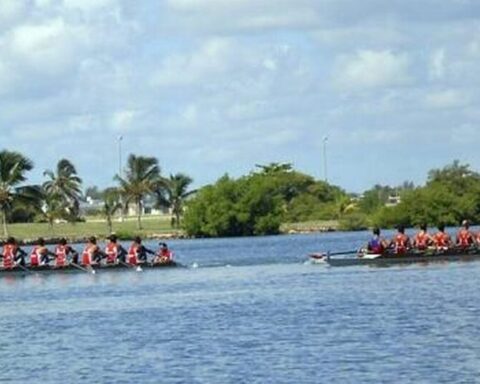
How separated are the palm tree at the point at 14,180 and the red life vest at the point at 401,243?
124 ft

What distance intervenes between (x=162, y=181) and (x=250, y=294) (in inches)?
3221

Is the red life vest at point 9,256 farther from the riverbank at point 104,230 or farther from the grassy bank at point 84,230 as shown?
the grassy bank at point 84,230

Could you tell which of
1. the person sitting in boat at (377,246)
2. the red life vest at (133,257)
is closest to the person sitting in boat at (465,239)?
the person sitting in boat at (377,246)

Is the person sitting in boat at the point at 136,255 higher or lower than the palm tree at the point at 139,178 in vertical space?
lower

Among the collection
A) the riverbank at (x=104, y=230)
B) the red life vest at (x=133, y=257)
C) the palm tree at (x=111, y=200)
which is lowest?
the red life vest at (x=133, y=257)

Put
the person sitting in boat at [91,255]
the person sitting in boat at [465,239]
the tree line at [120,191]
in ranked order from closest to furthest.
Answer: the person sitting in boat at [91,255], the person sitting in boat at [465,239], the tree line at [120,191]

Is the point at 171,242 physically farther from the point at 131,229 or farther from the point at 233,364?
the point at 233,364

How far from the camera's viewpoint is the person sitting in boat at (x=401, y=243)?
64875 millimetres

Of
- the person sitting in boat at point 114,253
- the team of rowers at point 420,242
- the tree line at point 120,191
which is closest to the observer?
the team of rowers at point 420,242

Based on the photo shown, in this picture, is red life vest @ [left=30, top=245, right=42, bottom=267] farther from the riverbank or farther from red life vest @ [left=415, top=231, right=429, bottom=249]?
the riverbank

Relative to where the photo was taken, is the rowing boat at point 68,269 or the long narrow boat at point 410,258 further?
the rowing boat at point 68,269

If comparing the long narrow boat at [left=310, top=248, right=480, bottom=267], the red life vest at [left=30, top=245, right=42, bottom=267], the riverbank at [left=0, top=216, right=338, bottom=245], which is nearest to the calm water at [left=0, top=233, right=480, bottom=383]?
the long narrow boat at [left=310, top=248, right=480, bottom=267]

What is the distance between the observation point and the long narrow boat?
65688 mm

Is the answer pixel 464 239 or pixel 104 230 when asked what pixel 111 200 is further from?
pixel 464 239
